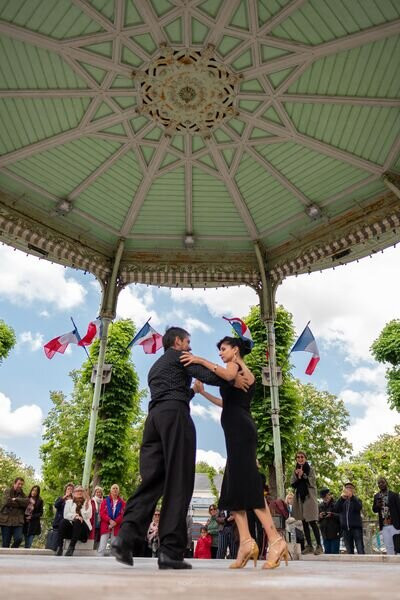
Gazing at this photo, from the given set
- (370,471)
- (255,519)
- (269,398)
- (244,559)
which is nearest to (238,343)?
(244,559)

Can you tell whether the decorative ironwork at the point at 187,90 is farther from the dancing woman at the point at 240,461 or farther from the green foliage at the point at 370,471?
the green foliage at the point at 370,471

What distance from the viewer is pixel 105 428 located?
74.4ft

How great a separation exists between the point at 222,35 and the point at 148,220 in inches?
263

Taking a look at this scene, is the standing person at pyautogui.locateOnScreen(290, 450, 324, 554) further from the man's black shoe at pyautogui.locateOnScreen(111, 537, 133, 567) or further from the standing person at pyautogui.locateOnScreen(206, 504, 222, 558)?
the man's black shoe at pyautogui.locateOnScreen(111, 537, 133, 567)

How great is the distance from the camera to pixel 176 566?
3.59 meters

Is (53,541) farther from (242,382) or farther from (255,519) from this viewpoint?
(242,382)

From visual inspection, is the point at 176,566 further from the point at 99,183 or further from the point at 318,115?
the point at 99,183

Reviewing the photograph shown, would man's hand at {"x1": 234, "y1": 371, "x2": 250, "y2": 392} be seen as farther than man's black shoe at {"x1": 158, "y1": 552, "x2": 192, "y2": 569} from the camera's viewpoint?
Yes

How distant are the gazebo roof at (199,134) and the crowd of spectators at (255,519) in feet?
25.4

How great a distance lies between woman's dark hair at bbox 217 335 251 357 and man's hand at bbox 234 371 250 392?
12.5 inches

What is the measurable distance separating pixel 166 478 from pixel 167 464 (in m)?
0.11

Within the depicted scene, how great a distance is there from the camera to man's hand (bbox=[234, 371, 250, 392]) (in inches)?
180

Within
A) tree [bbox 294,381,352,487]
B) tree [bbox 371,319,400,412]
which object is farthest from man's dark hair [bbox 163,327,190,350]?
tree [bbox 294,381,352,487]

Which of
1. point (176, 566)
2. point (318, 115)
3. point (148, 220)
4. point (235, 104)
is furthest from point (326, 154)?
point (176, 566)
